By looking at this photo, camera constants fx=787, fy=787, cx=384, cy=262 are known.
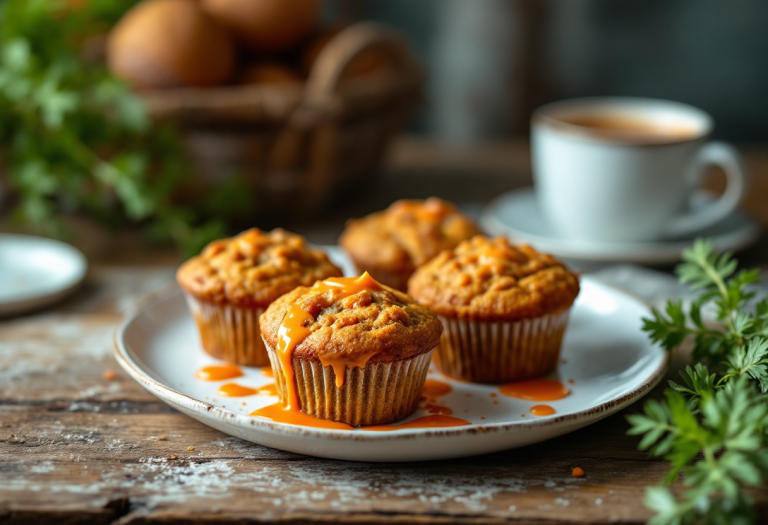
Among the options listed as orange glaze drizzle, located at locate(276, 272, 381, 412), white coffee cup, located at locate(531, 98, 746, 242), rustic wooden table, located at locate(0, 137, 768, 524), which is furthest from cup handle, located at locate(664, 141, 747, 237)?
orange glaze drizzle, located at locate(276, 272, 381, 412)

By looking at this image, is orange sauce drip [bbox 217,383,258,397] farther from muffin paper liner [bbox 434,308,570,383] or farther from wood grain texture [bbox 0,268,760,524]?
muffin paper liner [bbox 434,308,570,383]

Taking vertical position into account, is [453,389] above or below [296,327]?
below

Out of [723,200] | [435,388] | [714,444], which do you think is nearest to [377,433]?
[435,388]

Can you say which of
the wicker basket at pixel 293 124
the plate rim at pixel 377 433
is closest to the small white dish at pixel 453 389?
the plate rim at pixel 377 433

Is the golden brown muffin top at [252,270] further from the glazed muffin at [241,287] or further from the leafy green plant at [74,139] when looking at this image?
the leafy green plant at [74,139]

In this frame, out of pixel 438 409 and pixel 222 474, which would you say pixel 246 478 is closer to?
pixel 222 474
